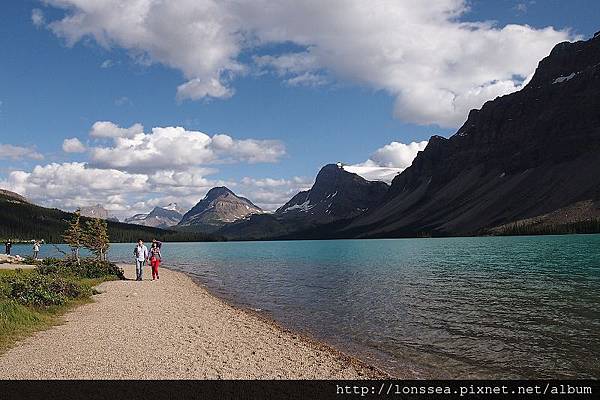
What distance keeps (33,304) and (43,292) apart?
1.72m

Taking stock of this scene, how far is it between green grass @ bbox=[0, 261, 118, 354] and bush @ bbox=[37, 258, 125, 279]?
15.1 meters

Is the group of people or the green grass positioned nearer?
the green grass

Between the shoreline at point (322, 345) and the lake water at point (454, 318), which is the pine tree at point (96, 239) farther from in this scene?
the shoreline at point (322, 345)

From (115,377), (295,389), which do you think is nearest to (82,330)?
(115,377)

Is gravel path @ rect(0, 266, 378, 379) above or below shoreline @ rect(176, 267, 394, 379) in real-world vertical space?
above

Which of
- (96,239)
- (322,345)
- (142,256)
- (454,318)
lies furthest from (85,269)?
(454,318)

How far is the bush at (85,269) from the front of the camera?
1858 inches

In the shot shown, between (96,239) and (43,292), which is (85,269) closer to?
(96,239)

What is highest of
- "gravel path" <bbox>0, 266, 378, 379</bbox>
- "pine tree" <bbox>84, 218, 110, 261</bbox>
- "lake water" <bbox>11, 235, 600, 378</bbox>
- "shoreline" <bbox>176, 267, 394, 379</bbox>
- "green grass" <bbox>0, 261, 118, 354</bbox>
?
"pine tree" <bbox>84, 218, 110, 261</bbox>

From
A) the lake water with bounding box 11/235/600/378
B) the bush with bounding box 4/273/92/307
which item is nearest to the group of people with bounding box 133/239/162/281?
the lake water with bounding box 11/235/600/378

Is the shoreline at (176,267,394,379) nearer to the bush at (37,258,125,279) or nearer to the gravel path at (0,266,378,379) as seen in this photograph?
the gravel path at (0,266,378,379)

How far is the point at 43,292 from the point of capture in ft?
88.7

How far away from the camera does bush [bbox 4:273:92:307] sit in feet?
84.0

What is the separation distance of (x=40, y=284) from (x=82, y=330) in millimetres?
9889
